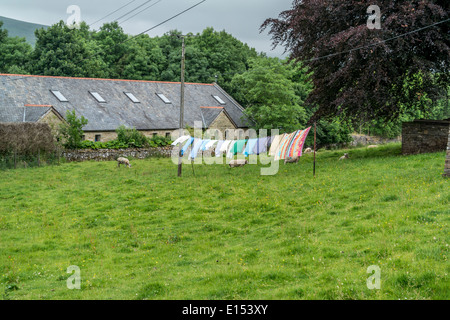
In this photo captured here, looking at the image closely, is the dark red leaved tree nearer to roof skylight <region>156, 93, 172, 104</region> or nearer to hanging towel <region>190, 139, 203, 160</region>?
hanging towel <region>190, 139, 203, 160</region>

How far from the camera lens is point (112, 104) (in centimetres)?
4769

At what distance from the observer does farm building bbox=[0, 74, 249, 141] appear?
137 feet

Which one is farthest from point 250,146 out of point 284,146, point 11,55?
point 11,55

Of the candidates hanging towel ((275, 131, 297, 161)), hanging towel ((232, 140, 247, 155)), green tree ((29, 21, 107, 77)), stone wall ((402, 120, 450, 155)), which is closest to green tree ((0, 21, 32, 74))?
green tree ((29, 21, 107, 77))

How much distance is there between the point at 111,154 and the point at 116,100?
10114 millimetres

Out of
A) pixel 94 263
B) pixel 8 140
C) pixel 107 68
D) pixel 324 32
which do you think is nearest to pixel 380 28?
pixel 324 32

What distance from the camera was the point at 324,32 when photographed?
86.0 ft

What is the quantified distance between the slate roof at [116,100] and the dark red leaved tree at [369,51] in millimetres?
24180

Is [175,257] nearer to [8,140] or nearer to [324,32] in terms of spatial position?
[324,32]

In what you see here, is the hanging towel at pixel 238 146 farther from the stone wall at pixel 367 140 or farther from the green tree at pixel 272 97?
the stone wall at pixel 367 140

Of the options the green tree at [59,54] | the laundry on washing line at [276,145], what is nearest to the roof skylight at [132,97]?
the green tree at [59,54]

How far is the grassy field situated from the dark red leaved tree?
448 centimetres

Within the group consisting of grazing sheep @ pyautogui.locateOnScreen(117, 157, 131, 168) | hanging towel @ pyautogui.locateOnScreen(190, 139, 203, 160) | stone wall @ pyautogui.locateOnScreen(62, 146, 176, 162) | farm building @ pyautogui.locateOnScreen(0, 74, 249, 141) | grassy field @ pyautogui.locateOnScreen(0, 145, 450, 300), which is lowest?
grassy field @ pyautogui.locateOnScreen(0, 145, 450, 300)
